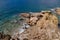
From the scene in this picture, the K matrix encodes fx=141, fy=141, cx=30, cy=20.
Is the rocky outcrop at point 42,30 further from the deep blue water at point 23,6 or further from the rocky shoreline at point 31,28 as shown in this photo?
the deep blue water at point 23,6

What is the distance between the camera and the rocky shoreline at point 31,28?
590 cm

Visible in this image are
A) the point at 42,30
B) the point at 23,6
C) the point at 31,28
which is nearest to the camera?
the point at 42,30

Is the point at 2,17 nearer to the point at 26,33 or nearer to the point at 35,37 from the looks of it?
the point at 26,33

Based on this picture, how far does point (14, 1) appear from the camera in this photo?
9891 millimetres

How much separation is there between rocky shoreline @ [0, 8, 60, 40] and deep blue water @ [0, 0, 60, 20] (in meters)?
0.96

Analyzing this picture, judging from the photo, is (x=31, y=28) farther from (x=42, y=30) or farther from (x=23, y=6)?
(x=23, y=6)

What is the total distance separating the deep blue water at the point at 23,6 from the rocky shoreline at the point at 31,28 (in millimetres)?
958

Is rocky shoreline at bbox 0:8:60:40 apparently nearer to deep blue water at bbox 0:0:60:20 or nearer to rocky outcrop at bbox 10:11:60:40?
rocky outcrop at bbox 10:11:60:40

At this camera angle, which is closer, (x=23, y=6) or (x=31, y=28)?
(x=31, y=28)

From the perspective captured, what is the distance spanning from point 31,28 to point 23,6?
9.93 ft

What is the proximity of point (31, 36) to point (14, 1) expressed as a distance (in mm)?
4556

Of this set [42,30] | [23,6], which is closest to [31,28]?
[42,30]

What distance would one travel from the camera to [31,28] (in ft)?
22.1

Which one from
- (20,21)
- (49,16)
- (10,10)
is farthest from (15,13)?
(49,16)
